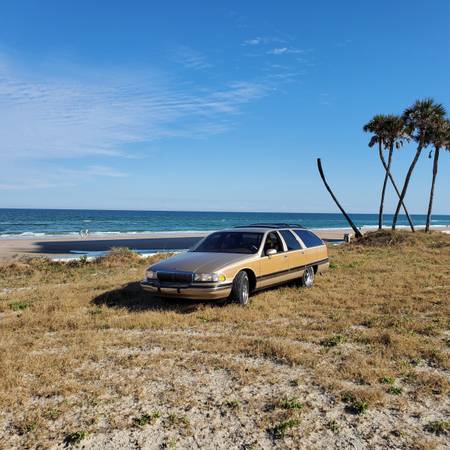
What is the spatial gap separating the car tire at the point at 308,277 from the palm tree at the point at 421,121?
22.1m

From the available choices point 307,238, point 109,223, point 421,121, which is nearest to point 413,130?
point 421,121

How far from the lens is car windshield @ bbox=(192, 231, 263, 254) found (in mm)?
9555

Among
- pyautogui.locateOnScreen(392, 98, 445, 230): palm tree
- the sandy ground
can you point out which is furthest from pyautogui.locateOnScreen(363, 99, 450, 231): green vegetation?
the sandy ground

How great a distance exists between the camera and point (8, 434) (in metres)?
3.81

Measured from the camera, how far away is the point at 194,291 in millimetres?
8078

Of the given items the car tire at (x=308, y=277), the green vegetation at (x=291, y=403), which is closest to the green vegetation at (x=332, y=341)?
the green vegetation at (x=291, y=403)

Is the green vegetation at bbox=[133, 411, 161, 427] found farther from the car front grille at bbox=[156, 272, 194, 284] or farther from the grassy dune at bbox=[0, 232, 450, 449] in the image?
the car front grille at bbox=[156, 272, 194, 284]

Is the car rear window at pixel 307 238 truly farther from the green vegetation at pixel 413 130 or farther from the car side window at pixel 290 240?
the green vegetation at pixel 413 130

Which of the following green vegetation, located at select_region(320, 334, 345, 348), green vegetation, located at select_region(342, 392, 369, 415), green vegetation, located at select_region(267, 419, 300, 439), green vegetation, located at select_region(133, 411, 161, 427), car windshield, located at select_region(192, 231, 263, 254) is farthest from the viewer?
car windshield, located at select_region(192, 231, 263, 254)

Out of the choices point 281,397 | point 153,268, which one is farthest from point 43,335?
point 281,397

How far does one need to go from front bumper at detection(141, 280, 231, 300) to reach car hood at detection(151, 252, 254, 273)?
0.32 metres

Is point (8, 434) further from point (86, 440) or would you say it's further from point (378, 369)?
point (378, 369)

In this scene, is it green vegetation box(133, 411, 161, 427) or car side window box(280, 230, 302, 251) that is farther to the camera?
car side window box(280, 230, 302, 251)

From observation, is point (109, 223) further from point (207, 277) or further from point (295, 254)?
point (207, 277)
